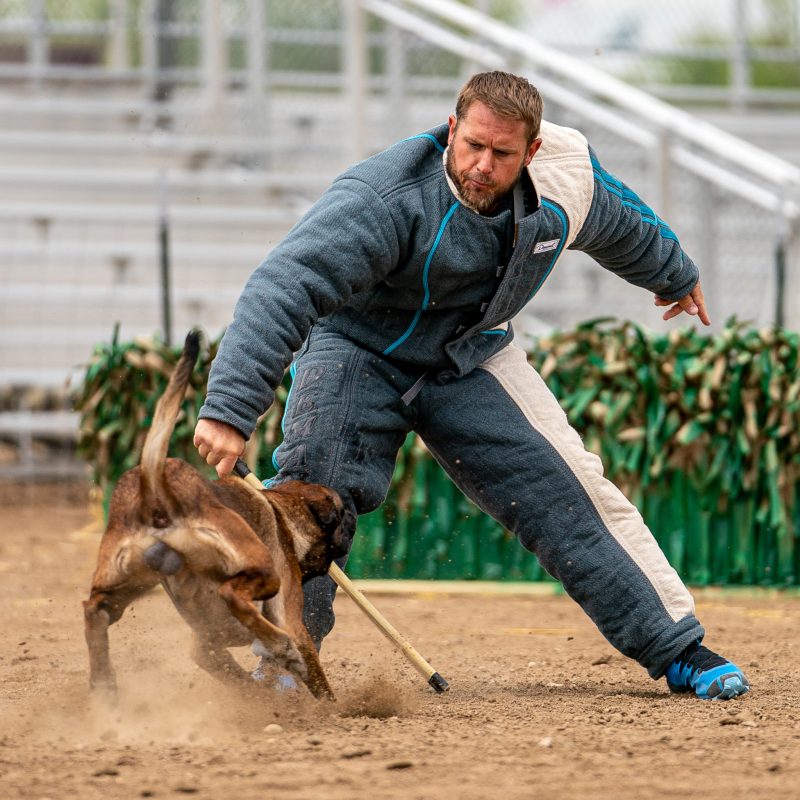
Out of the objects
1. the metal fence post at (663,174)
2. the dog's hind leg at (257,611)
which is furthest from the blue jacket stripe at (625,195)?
the metal fence post at (663,174)

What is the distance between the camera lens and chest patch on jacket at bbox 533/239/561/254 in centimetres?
432

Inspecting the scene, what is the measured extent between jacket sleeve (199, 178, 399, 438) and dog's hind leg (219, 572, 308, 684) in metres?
0.42

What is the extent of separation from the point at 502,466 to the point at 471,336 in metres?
0.43

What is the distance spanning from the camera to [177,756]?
11.7 feet

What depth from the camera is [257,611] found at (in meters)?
3.72

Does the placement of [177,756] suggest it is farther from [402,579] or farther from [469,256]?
[402,579]

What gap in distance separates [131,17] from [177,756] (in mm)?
10492

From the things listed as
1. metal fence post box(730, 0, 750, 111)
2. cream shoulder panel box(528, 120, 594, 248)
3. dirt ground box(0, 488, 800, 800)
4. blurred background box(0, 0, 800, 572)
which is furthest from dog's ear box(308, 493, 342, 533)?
metal fence post box(730, 0, 750, 111)

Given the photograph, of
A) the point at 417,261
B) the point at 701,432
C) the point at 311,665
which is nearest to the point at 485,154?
the point at 417,261

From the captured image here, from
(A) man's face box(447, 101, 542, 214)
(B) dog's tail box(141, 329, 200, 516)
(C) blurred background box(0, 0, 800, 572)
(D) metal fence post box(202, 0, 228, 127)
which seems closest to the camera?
(B) dog's tail box(141, 329, 200, 516)

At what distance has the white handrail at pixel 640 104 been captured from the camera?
802 cm

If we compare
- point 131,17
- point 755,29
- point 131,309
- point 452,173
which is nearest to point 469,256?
point 452,173

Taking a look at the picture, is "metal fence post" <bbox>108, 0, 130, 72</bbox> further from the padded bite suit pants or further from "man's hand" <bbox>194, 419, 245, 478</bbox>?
"man's hand" <bbox>194, 419, 245, 478</bbox>

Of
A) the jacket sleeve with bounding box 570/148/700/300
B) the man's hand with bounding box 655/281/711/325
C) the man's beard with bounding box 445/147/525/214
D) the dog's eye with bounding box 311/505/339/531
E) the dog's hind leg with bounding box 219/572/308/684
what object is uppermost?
the man's beard with bounding box 445/147/525/214
